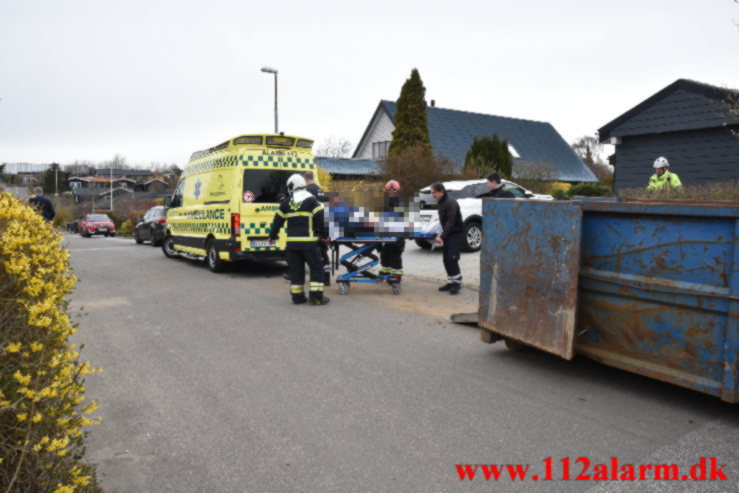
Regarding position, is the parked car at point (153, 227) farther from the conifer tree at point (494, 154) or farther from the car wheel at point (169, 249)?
the conifer tree at point (494, 154)

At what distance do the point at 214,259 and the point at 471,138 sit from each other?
90.4 ft

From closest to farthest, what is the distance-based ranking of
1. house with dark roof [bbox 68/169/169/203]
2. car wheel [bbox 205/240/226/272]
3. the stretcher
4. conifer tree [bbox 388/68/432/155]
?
1. the stretcher
2. car wheel [bbox 205/240/226/272]
3. conifer tree [bbox 388/68/432/155]
4. house with dark roof [bbox 68/169/169/203]

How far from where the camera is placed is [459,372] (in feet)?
16.7

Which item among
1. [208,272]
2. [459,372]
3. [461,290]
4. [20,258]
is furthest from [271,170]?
[20,258]

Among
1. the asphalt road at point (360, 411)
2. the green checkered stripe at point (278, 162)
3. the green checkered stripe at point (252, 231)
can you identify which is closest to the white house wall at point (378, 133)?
the green checkered stripe at point (278, 162)

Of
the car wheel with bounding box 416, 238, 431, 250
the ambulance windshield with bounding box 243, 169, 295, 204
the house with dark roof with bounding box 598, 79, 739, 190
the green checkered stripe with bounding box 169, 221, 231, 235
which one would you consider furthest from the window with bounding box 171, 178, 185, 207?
the house with dark roof with bounding box 598, 79, 739, 190

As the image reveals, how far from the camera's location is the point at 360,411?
418cm

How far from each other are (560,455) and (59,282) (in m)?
3.27

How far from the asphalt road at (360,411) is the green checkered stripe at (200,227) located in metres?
4.03

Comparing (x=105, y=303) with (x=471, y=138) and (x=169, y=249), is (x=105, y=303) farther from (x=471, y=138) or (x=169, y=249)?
(x=471, y=138)

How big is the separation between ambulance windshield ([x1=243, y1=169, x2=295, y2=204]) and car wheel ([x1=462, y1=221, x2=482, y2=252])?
4456 millimetres

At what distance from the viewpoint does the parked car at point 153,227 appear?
20.5 metres

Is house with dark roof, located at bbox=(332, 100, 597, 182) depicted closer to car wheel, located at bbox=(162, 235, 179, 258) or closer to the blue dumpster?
car wheel, located at bbox=(162, 235, 179, 258)

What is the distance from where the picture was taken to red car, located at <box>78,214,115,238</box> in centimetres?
3534
